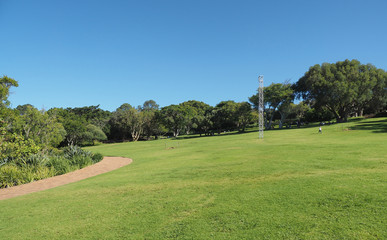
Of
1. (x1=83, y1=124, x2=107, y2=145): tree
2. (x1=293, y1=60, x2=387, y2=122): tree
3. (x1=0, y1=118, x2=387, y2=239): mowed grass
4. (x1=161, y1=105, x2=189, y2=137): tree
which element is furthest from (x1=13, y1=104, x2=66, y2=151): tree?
(x1=293, y1=60, x2=387, y2=122): tree

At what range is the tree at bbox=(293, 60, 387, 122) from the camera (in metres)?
41.5

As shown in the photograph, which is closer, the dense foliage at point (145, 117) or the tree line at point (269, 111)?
the dense foliage at point (145, 117)

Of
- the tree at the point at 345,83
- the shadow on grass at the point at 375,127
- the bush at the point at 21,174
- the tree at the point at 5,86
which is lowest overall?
the bush at the point at 21,174

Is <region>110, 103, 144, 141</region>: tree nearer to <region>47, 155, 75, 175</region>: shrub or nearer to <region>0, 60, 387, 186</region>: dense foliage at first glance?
<region>0, 60, 387, 186</region>: dense foliage

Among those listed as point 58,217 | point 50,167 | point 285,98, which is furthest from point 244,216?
point 285,98

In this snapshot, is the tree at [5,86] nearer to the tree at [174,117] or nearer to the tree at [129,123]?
the tree at [174,117]

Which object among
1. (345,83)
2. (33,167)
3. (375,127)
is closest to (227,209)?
(33,167)

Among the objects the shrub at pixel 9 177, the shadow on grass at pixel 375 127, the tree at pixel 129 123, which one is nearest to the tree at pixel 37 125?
the shrub at pixel 9 177

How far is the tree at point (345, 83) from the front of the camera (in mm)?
41475

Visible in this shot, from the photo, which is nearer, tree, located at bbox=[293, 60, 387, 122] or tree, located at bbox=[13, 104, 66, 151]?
tree, located at bbox=[13, 104, 66, 151]

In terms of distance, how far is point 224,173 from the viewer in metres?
8.84

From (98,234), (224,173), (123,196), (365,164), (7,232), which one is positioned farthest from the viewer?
(224,173)

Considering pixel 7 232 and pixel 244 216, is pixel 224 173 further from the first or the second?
pixel 7 232

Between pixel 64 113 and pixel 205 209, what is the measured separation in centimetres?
6064
